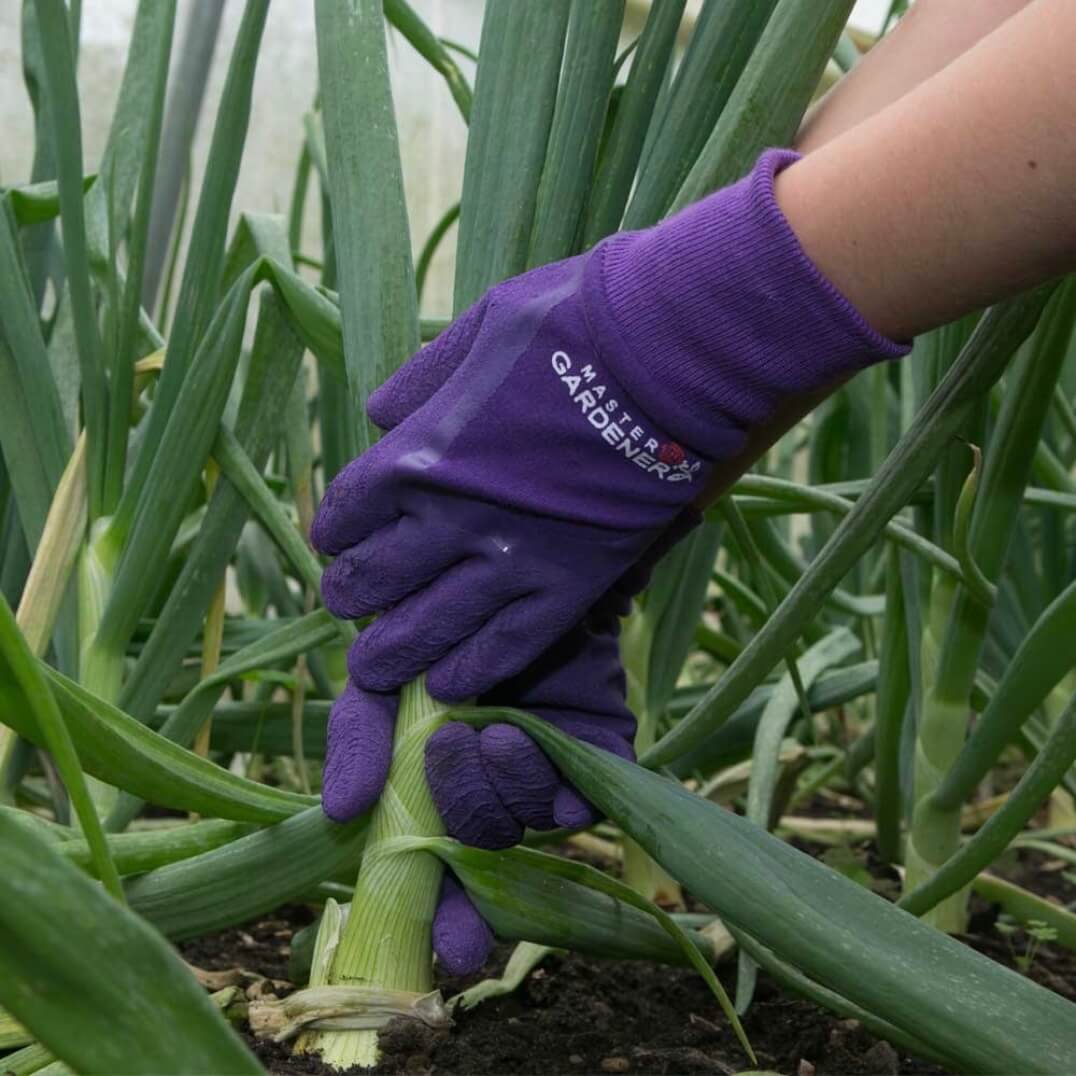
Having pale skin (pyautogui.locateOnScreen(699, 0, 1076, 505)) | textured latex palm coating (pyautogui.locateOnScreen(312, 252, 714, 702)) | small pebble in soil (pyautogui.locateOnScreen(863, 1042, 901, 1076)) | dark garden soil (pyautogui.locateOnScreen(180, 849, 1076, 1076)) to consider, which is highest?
pale skin (pyautogui.locateOnScreen(699, 0, 1076, 505))

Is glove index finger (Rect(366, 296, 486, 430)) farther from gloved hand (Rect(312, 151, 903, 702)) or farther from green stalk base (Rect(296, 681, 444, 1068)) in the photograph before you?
green stalk base (Rect(296, 681, 444, 1068))

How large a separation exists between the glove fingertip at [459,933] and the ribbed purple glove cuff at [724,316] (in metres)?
0.22

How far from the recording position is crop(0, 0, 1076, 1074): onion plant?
43 centimetres

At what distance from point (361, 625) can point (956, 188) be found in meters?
0.34

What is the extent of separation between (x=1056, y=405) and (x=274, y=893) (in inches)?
22.9

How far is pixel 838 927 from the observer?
44 cm

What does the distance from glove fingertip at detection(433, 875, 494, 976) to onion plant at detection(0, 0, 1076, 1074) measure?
0.01m

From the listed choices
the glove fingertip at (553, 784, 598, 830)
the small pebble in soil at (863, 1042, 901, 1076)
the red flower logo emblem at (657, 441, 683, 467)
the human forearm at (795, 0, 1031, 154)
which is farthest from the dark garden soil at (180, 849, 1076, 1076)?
the human forearm at (795, 0, 1031, 154)

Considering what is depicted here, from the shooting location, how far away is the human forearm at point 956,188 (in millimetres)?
389

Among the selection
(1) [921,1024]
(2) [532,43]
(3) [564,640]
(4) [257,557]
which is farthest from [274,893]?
(4) [257,557]

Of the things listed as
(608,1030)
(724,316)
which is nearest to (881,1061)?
(608,1030)

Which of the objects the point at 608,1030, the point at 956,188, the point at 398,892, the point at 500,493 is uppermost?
the point at 956,188

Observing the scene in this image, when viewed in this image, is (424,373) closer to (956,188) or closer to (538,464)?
(538,464)

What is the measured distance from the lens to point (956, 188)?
406 millimetres
